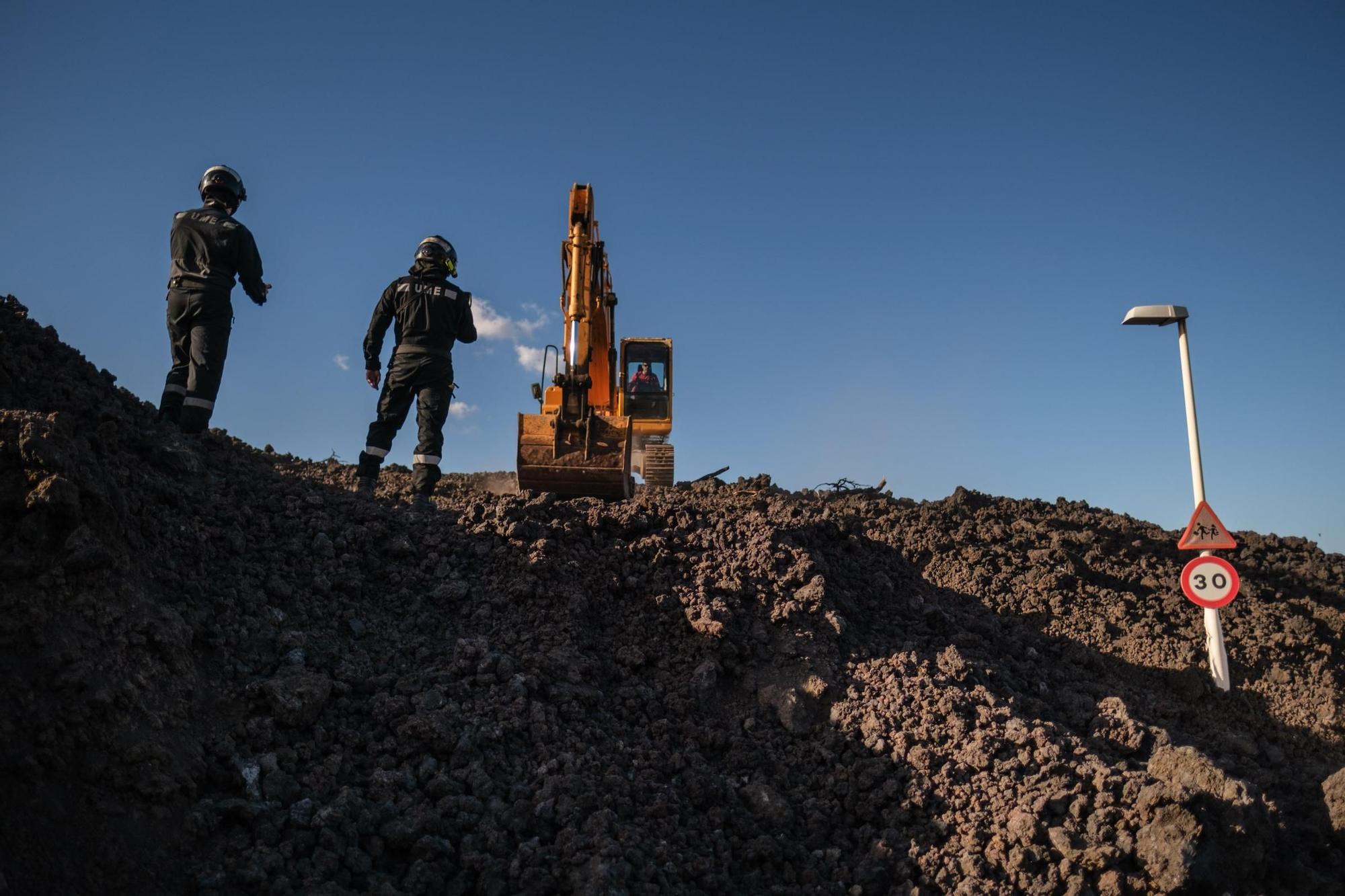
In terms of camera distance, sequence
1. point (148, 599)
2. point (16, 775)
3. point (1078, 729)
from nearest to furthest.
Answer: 1. point (16, 775)
2. point (148, 599)
3. point (1078, 729)

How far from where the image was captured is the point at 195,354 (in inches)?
282

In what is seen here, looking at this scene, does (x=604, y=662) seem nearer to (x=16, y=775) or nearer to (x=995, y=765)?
(x=995, y=765)

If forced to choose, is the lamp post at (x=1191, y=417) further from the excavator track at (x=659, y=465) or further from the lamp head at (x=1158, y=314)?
the excavator track at (x=659, y=465)

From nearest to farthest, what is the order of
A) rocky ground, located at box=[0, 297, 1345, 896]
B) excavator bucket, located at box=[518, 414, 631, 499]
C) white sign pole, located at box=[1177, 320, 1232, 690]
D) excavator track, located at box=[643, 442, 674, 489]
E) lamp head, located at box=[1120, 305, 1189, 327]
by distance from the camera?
1. rocky ground, located at box=[0, 297, 1345, 896]
2. white sign pole, located at box=[1177, 320, 1232, 690]
3. lamp head, located at box=[1120, 305, 1189, 327]
4. excavator bucket, located at box=[518, 414, 631, 499]
5. excavator track, located at box=[643, 442, 674, 489]

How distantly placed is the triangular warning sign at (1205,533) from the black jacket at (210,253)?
8283 mm

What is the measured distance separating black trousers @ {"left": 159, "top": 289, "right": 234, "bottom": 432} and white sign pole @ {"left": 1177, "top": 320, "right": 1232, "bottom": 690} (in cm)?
833

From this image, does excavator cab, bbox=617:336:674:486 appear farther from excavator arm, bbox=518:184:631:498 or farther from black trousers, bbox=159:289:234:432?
black trousers, bbox=159:289:234:432

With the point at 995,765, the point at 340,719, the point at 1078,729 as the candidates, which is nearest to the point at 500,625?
the point at 340,719

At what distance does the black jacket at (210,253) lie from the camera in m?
7.32

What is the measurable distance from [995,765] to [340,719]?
3.45 meters

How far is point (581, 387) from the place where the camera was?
9758 millimetres

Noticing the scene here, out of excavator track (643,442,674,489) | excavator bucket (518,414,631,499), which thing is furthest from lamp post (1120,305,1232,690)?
excavator track (643,442,674,489)

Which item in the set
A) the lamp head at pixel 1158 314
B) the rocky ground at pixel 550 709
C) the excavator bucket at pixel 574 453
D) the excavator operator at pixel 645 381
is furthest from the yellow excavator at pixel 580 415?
the lamp head at pixel 1158 314

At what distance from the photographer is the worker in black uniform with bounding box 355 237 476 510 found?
26.6 feet
